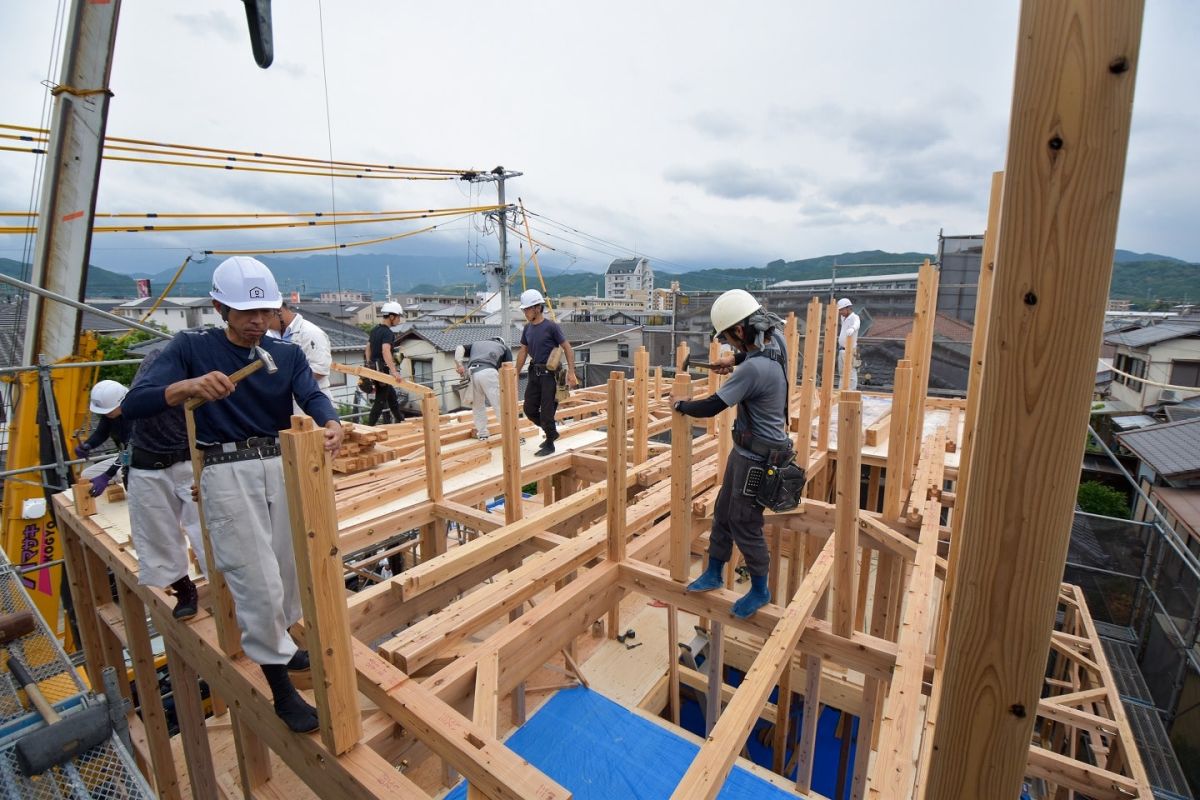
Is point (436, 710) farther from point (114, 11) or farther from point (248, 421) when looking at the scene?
point (114, 11)

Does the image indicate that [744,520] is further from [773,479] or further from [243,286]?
[243,286]

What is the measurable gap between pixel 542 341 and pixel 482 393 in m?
1.08

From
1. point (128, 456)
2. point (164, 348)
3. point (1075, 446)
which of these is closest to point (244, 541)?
point (164, 348)

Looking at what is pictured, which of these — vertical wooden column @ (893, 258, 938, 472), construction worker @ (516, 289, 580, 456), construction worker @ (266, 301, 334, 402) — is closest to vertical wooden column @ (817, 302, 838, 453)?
vertical wooden column @ (893, 258, 938, 472)

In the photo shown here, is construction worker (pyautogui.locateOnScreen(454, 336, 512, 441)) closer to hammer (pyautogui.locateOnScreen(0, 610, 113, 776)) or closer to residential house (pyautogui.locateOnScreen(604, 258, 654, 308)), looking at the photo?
hammer (pyautogui.locateOnScreen(0, 610, 113, 776))

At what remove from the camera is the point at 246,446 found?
7.47ft

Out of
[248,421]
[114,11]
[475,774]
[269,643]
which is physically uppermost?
[114,11]

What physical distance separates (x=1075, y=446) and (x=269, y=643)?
2684 millimetres

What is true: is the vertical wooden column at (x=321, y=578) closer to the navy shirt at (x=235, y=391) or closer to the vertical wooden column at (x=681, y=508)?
the navy shirt at (x=235, y=391)

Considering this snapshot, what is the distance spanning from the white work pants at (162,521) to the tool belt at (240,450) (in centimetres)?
102

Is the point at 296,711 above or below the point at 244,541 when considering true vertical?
below

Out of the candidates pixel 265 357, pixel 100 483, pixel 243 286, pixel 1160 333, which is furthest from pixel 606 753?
pixel 1160 333

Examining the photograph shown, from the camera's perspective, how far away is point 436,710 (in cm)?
225

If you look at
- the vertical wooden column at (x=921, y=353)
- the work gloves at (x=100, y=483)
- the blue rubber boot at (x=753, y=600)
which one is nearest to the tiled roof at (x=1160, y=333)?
the vertical wooden column at (x=921, y=353)
